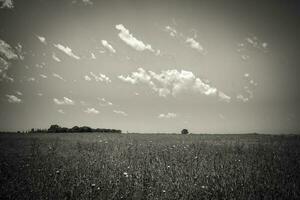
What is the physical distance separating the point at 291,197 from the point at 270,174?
4.92 ft

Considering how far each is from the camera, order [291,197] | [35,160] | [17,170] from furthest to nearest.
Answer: [35,160] → [17,170] → [291,197]

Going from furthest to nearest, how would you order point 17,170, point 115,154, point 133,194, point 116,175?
point 115,154, point 17,170, point 116,175, point 133,194

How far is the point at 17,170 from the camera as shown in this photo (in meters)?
6.30

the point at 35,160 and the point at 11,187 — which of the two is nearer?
the point at 11,187

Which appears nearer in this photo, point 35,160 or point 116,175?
point 116,175

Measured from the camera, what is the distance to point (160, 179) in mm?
5430

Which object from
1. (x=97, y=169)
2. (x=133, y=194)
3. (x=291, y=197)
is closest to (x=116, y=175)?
(x=97, y=169)

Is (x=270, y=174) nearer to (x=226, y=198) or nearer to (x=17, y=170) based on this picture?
(x=226, y=198)

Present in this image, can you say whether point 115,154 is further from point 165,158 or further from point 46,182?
point 46,182

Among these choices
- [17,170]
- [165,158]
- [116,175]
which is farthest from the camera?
[165,158]

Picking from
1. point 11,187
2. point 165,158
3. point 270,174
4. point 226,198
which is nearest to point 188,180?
point 226,198

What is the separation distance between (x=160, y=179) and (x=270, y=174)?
8.44 ft

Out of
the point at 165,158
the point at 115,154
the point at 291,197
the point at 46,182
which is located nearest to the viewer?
the point at 291,197

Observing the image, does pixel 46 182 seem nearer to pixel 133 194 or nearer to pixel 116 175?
pixel 116 175
